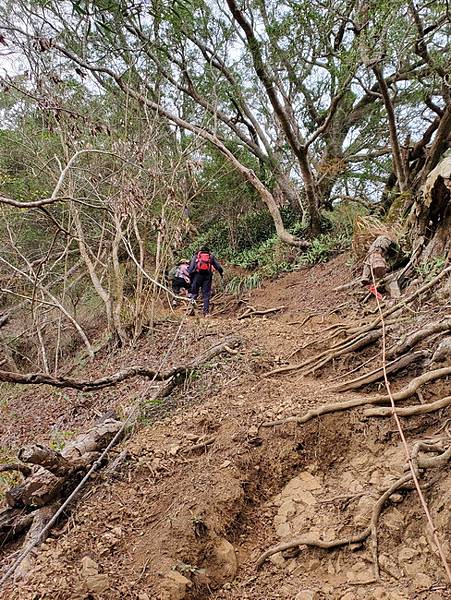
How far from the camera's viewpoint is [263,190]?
33.6 feet

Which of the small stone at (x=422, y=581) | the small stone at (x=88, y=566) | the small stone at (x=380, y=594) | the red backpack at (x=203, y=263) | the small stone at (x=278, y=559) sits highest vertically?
the red backpack at (x=203, y=263)

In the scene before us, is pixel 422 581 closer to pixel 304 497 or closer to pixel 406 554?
pixel 406 554

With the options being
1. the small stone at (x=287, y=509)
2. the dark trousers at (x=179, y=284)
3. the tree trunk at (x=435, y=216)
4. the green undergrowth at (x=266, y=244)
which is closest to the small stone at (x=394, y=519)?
the small stone at (x=287, y=509)

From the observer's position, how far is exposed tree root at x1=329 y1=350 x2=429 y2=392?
322 centimetres

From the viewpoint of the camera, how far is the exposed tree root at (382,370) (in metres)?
3.22

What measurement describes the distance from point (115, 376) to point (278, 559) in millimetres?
2482

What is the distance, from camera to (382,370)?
3279mm

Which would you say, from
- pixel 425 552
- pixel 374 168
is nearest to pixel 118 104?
pixel 425 552

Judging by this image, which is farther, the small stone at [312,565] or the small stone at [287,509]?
the small stone at [287,509]

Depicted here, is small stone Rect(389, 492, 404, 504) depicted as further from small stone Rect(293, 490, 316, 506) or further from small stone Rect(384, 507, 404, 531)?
small stone Rect(293, 490, 316, 506)

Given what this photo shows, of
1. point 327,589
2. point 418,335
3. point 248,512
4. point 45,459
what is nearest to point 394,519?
point 327,589

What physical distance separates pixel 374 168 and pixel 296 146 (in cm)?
518

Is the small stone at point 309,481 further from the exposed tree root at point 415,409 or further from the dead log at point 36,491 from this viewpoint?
the dead log at point 36,491

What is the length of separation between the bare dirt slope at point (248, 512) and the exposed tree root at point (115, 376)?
1.86ft
